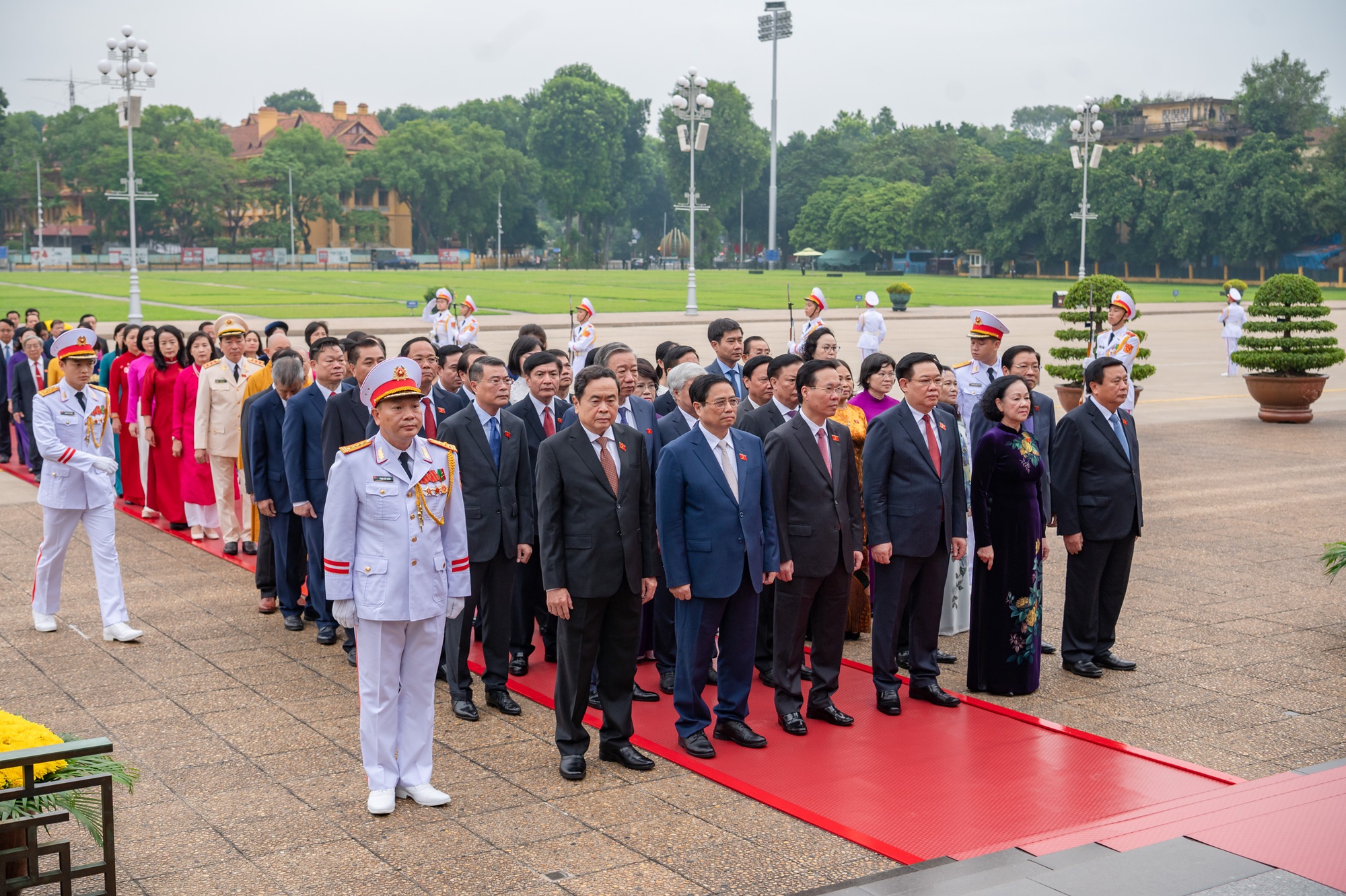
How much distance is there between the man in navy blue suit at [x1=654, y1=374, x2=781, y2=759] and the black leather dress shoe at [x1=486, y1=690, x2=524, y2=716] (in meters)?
0.98

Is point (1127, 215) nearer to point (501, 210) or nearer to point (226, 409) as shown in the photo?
point (501, 210)

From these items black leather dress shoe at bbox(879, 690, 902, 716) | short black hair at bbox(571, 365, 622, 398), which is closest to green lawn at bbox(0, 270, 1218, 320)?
black leather dress shoe at bbox(879, 690, 902, 716)

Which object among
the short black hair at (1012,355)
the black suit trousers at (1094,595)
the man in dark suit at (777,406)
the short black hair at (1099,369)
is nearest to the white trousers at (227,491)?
the man in dark suit at (777,406)

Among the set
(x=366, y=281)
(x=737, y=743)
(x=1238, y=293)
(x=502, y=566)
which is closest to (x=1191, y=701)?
(x=737, y=743)

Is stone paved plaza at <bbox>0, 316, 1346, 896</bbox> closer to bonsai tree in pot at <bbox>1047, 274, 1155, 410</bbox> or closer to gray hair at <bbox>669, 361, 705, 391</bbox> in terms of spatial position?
gray hair at <bbox>669, 361, 705, 391</bbox>

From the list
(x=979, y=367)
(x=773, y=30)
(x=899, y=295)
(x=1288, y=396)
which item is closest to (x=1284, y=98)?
(x=773, y=30)

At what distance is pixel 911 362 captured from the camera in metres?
7.08

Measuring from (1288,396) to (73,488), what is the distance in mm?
18039

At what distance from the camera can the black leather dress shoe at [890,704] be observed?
22.7ft

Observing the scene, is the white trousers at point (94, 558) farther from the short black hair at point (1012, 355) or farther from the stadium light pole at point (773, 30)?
the stadium light pole at point (773, 30)

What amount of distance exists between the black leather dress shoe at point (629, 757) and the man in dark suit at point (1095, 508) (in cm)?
307

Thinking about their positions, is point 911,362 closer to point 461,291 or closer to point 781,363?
point 781,363

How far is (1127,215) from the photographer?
3014 inches

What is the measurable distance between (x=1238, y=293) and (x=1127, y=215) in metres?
51.8
